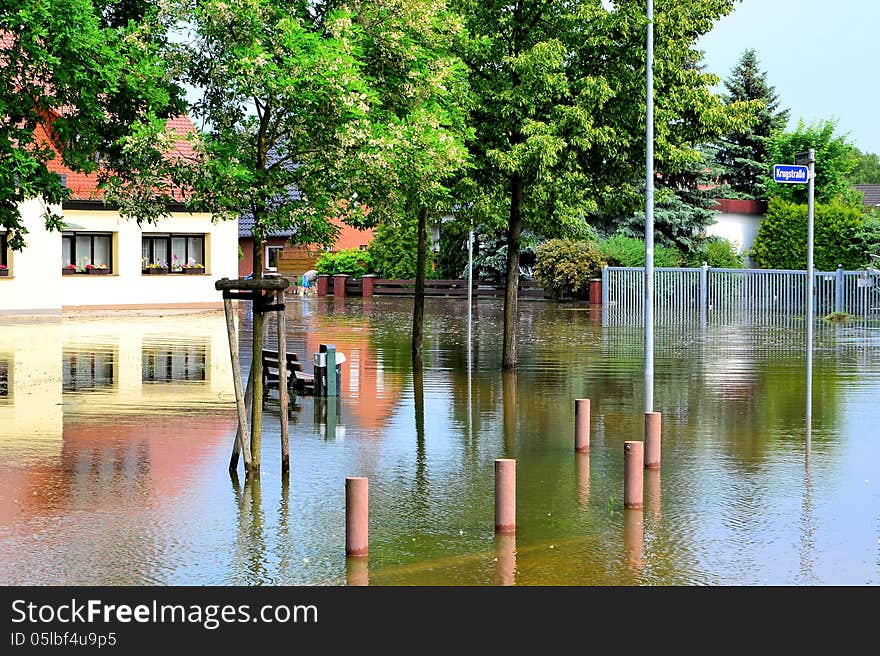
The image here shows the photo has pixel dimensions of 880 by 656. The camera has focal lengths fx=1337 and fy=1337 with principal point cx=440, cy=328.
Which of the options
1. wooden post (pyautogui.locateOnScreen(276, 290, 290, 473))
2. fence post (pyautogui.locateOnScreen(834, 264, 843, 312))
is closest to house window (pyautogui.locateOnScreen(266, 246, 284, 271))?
fence post (pyautogui.locateOnScreen(834, 264, 843, 312))

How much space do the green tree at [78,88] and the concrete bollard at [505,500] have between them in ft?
18.1

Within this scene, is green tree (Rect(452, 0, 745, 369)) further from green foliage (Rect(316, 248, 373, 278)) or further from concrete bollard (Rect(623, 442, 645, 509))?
green foliage (Rect(316, 248, 373, 278))

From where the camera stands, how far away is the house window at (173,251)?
5134 centimetres

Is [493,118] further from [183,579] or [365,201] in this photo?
[183,579]

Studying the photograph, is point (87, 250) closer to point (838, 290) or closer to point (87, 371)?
point (87, 371)

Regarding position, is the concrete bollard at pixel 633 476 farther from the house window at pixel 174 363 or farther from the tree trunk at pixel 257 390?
the house window at pixel 174 363

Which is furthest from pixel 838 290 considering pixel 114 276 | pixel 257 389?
pixel 257 389

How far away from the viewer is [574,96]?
80.5 feet

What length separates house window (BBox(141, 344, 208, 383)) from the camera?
2488cm

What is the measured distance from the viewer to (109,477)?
565 inches

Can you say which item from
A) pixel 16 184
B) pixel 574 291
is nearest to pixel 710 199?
pixel 574 291

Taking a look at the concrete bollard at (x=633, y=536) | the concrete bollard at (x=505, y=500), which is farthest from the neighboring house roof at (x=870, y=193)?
the concrete bollard at (x=505, y=500)

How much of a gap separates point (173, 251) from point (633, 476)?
135 ft

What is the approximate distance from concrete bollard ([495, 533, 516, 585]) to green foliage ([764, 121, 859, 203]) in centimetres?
5072
